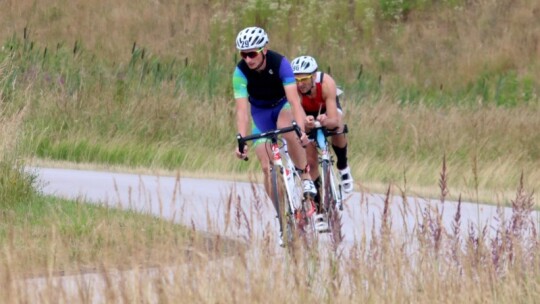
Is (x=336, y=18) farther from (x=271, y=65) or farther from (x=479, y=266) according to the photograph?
(x=479, y=266)

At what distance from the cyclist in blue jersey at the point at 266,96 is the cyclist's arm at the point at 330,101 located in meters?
0.39

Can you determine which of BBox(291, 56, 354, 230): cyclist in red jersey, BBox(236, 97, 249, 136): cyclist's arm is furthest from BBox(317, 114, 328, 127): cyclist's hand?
BBox(236, 97, 249, 136): cyclist's arm

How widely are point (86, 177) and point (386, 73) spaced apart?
1812cm

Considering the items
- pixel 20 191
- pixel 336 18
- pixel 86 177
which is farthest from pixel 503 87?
pixel 20 191

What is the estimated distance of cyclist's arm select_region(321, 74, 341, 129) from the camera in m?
12.3

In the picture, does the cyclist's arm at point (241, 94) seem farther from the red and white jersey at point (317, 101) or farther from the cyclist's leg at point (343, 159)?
the cyclist's leg at point (343, 159)

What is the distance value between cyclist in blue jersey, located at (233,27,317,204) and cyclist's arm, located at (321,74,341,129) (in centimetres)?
39

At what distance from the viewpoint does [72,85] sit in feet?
76.9

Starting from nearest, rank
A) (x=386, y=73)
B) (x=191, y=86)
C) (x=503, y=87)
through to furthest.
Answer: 1. (x=191, y=86)
2. (x=503, y=87)
3. (x=386, y=73)

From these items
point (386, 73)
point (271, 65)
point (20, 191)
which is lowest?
point (386, 73)

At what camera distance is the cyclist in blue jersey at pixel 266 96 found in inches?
438

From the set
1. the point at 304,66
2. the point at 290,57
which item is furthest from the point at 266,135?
the point at 290,57

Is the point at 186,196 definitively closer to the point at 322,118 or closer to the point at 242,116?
the point at 322,118

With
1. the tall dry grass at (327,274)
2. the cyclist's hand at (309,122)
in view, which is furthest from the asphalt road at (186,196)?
the tall dry grass at (327,274)
